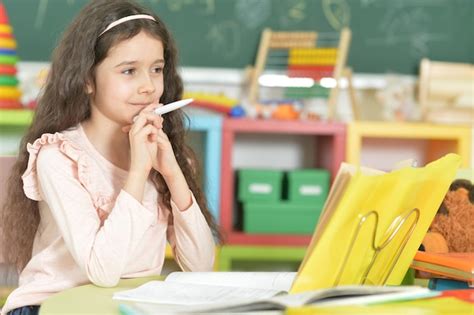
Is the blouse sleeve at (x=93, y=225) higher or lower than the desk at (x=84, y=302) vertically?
higher

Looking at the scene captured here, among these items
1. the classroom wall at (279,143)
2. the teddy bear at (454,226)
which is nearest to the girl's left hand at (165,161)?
the teddy bear at (454,226)

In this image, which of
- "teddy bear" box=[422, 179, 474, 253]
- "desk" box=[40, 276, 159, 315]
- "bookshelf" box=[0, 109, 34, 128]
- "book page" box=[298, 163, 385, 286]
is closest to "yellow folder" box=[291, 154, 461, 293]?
"book page" box=[298, 163, 385, 286]

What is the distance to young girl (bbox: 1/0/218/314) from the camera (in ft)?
4.97

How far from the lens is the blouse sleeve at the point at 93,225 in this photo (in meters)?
1.39

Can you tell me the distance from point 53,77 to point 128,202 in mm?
425

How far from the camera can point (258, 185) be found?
123 inches

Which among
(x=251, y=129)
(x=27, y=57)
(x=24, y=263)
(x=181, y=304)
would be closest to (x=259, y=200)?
(x=251, y=129)

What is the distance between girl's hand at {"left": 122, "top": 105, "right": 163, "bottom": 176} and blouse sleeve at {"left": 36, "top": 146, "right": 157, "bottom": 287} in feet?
0.19

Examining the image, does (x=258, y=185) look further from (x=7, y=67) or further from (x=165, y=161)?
(x=165, y=161)

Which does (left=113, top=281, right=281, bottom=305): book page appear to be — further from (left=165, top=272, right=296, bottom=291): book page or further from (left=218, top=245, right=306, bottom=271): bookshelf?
(left=218, top=245, right=306, bottom=271): bookshelf

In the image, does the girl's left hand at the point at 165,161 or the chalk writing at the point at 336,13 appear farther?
the chalk writing at the point at 336,13

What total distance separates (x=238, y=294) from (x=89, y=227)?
379mm

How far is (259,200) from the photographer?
312 centimetres

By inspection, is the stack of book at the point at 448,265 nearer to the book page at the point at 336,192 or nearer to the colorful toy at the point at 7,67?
the book page at the point at 336,192
